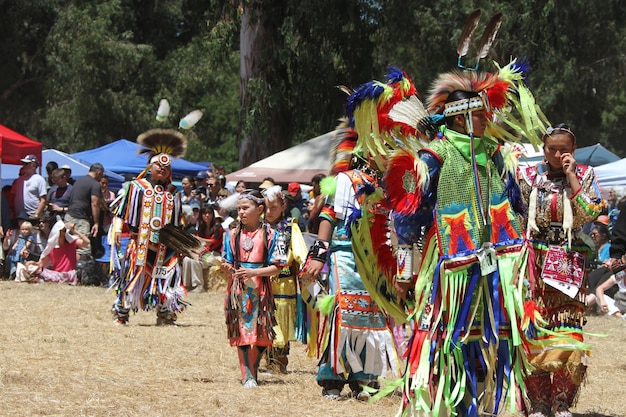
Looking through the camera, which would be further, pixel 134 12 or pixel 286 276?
pixel 134 12

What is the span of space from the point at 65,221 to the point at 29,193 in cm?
79

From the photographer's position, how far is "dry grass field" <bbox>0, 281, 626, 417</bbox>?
5.71m

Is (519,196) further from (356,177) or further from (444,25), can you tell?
(444,25)

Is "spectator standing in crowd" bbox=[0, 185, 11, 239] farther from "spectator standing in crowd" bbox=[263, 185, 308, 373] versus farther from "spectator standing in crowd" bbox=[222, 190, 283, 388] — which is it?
"spectator standing in crowd" bbox=[222, 190, 283, 388]

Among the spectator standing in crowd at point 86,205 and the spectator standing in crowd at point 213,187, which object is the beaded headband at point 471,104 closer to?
the spectator standing in crowd at point 213,187

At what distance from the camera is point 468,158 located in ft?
15.2

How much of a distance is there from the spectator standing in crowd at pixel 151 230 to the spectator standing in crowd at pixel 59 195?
5261mm

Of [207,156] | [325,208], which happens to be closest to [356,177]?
[325,208]

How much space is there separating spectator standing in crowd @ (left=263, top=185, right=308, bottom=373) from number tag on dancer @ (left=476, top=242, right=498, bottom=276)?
7.89 feet

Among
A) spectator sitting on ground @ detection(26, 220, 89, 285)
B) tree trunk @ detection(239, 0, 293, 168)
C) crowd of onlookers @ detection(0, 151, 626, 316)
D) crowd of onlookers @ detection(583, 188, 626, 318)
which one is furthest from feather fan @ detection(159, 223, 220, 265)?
tree trunk @ detection(239, 0, 293, 168)

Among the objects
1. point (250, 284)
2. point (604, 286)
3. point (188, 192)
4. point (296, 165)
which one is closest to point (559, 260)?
point (250, 284)

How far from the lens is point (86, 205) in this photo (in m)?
14.3

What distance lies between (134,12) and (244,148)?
1584 cm

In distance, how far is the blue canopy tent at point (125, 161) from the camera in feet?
61.9
